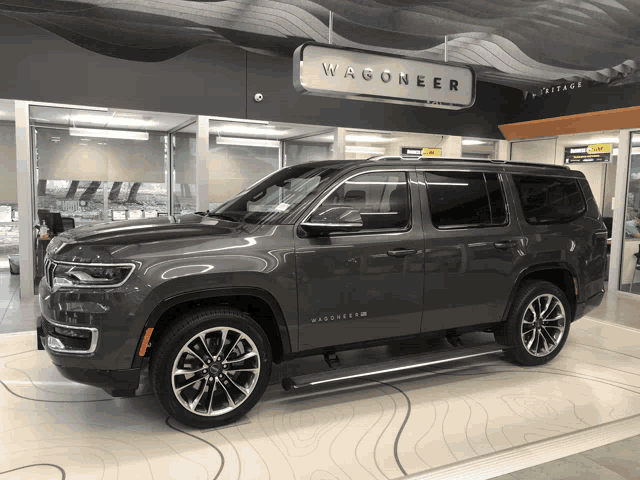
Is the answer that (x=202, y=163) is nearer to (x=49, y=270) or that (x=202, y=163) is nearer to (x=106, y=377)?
(x=49, y=270)

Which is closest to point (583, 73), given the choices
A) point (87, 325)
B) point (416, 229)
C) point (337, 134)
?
point (337, 134)

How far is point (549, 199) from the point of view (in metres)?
4.29

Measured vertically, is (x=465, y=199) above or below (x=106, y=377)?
above

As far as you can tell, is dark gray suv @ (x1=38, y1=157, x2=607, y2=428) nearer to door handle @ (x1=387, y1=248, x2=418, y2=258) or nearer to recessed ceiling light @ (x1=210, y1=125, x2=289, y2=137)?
door handle @ (x1=387, y1=248, x2=418, y2=258)

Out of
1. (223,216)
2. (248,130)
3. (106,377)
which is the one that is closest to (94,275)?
(106,377)

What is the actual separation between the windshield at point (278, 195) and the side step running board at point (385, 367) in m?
1.01

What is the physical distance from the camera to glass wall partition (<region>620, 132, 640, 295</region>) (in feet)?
24.6

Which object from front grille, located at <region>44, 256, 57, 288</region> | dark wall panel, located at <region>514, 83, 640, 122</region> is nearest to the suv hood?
front grille, located at <region>44, 256, 57, 288</region>

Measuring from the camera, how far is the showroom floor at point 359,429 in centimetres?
273

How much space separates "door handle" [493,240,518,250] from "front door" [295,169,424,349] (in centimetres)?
70

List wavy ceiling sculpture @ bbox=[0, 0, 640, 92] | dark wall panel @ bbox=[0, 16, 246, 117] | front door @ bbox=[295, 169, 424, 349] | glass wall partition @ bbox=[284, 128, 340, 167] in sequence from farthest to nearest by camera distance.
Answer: glass wall partition @ bbox=[284, 128, 340, 167] < dark wall panel @ bbox=[0, 16, 246, 117] < wavy ceiling sculpture @ bbox=[0, 0, 640, 92] < front door @ bbox=[295, 169, 424, 349]

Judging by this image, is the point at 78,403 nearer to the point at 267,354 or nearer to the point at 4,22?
the point at 267,354

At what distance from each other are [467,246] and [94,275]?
8.13 ft

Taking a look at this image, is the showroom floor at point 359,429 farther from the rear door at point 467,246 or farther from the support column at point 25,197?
the support column at point 25,197
